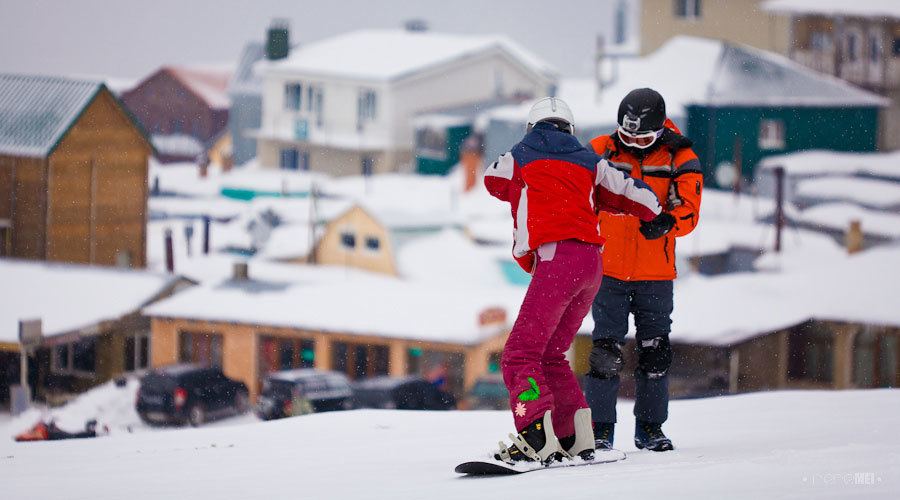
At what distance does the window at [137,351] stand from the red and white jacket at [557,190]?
10.1 metres

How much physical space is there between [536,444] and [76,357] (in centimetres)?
1017

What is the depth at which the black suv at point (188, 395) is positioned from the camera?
416 inches

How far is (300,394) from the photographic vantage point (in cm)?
1007

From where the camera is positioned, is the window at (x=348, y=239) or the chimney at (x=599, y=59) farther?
the chimney at (x=599, y=59)

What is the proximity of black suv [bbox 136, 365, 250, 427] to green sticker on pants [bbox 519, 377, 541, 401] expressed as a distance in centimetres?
816

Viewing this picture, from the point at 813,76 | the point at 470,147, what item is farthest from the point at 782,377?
the point at 813,76

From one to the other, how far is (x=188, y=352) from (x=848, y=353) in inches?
275

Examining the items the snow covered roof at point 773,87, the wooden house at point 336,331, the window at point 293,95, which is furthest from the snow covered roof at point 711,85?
the wooden house at point 336,331

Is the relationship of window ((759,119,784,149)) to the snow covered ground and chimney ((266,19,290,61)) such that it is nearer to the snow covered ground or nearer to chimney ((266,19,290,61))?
chimney ((266,19,290,61))

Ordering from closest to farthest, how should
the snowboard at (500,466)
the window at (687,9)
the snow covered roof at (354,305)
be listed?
1. the snowboard at (500,466)
2. the snow covered roof at (354,305)
3. the window at (687,9)

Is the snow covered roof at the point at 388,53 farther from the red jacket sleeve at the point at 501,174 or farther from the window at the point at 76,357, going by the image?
the red jacket sleeve at the point at 501,174

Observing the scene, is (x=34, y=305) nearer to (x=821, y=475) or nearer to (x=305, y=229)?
(x=305, y=229)

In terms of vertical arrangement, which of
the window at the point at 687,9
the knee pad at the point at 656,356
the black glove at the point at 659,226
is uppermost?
the window at the point at 687,9

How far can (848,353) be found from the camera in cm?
1052
